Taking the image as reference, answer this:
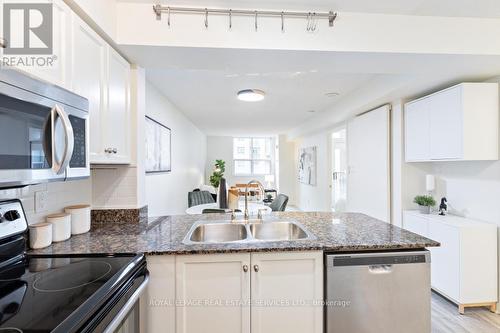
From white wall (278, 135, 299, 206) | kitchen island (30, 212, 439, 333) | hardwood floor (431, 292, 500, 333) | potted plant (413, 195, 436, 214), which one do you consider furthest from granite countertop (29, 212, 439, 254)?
white wall (278, 135, 299, 206)

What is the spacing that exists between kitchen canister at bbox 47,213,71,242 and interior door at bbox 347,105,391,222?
3.35 metres

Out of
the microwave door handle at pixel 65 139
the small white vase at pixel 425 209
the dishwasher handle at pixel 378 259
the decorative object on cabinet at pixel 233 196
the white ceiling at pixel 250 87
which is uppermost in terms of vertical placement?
the white ceiling at pixel 250 87

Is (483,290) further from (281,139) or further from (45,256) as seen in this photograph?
(281,139)

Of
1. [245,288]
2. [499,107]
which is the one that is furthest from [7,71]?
[499,107]

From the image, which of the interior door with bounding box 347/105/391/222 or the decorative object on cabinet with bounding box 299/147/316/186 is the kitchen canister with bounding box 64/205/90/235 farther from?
the decorative object on cabinet with bounding box 299/147/316/186

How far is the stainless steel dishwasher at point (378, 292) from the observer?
1.35 metres

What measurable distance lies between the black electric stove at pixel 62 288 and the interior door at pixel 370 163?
3.05 meters

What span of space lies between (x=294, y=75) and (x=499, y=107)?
6.39 feet

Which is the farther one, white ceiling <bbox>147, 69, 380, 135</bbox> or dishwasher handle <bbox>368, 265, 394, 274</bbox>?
white ceiling <bbox>147, 69, 380, 135</bbox>

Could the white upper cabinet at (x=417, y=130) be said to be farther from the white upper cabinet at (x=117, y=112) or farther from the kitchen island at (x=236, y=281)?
the white upper cabinet at (x=117, y=112)

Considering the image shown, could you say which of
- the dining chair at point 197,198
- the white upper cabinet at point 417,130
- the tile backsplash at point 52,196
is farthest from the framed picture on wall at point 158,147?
the white upper cabinet at point 417,130

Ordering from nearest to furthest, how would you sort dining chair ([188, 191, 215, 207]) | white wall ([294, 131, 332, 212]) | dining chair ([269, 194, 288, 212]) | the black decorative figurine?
the black decorative figurine < dining chair ([269, 194, 288, 212]) < dining chair ([188, 191, 215, 207]) < white wall ([294, 131, 332, 212])

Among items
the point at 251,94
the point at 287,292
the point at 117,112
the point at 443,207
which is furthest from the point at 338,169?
the point at 117,112

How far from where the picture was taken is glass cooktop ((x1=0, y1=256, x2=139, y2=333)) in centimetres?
71
